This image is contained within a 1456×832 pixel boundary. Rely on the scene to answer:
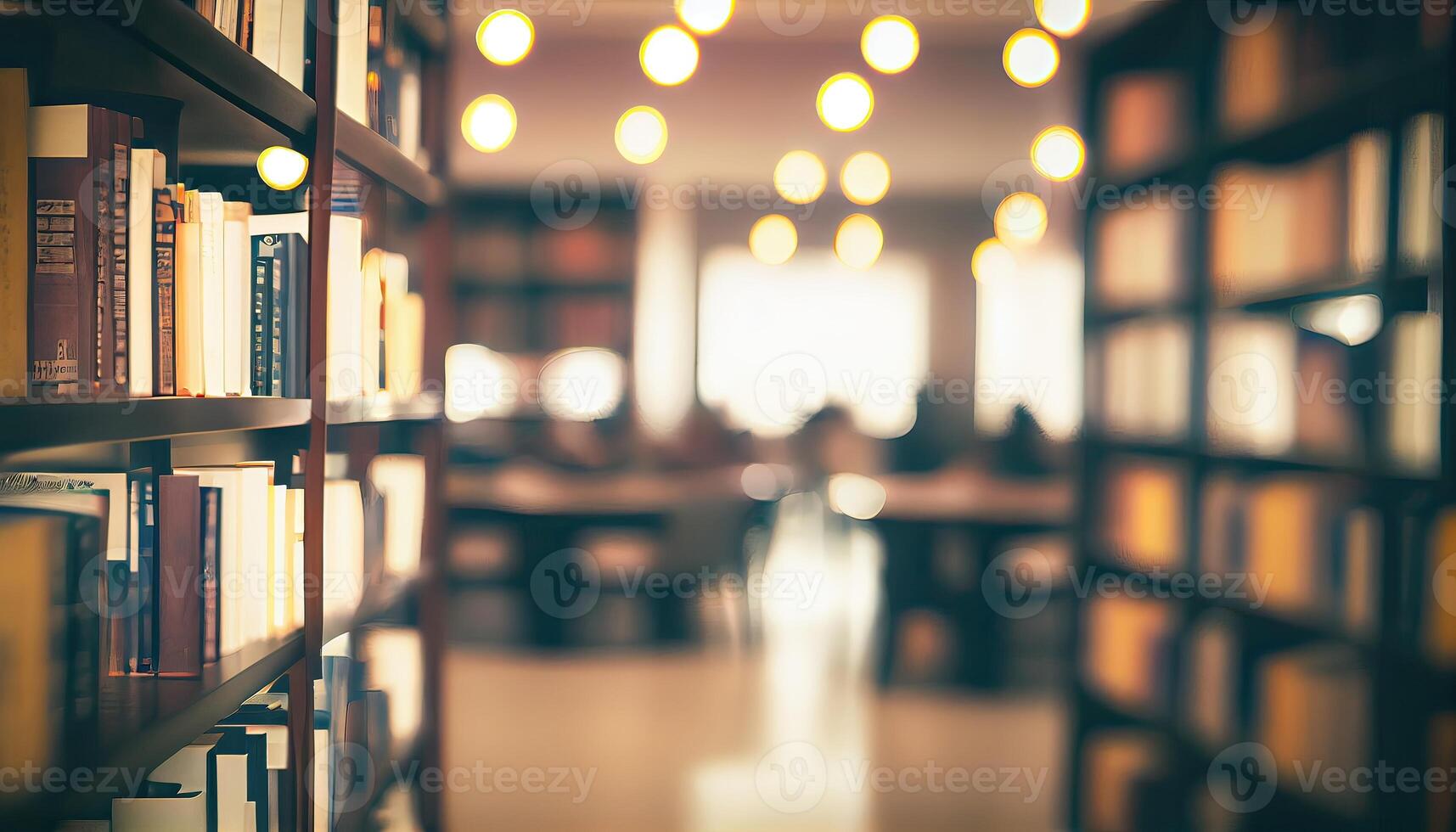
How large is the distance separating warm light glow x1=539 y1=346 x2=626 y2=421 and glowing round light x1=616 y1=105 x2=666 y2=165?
42 centimetres

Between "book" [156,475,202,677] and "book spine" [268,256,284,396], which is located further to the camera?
"book spine" [268,256,284,396]

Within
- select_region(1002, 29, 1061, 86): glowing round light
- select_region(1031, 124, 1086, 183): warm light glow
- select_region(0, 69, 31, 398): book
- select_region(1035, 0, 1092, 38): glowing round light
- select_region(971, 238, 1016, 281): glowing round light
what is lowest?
select_region(0, 69, 31, 398): book

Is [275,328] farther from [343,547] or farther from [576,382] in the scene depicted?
[576,382]

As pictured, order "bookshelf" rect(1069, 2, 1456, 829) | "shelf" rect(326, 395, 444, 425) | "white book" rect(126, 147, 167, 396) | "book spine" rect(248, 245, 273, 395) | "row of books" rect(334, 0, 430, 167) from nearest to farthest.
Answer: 1. "white book" rect(126, 147, 167, 396)
2. "book spine" rect(248, 245, 273, 395)
3. "shelf" rect(326, 395, 444, 425)
4. "row of books" rect(334, 0, 430, 167)
5. "bookshelf" rect(1069, 2, 1456, 829)

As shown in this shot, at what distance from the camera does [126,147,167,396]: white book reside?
1093 millimetres

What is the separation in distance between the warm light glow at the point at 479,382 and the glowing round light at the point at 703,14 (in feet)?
2.67

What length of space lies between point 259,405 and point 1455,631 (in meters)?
2.13

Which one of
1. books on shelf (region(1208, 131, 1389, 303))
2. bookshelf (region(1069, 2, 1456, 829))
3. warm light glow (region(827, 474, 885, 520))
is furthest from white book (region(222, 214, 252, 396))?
books on shelf (region(1208, 131, 1389, 303))

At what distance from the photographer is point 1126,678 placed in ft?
6.47

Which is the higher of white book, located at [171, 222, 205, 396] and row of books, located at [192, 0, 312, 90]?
row of books, located at [192, 0, 312, 90]

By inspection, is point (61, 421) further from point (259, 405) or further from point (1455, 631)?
point (1455, 631)

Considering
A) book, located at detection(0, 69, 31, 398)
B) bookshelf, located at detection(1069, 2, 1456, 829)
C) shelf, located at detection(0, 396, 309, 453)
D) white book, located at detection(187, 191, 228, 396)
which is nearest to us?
shelf, located at detection(0, 396, 309, 453)

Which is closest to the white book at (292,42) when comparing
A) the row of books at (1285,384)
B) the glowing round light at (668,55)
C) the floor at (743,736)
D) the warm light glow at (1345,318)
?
the glowing round light at (668,55)

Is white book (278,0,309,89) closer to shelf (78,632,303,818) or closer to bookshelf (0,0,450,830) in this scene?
bookshelf (0,0,450,830)
